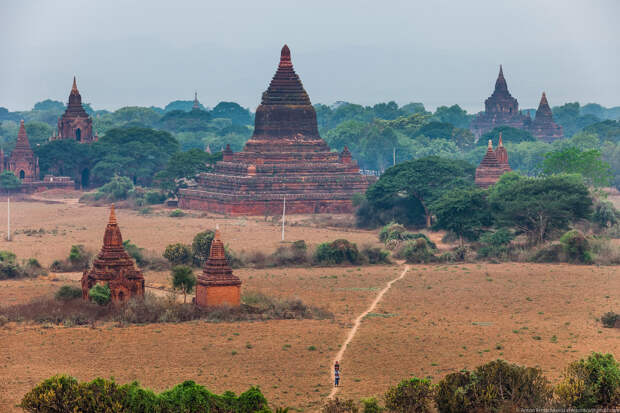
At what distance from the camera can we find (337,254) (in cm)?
5484

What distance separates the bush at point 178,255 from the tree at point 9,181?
4269 cm

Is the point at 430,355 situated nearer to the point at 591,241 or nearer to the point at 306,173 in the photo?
the point at 591,241

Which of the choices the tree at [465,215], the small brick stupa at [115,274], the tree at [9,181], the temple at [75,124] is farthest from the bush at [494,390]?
the temple at [75,124]

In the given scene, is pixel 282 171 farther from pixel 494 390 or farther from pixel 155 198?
pixel 494 390

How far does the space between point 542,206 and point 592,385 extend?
29.7 meters

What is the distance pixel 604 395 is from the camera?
29.0 m

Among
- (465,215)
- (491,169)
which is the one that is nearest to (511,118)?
(491,169)

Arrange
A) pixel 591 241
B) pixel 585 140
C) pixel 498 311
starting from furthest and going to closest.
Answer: pixel 585 140 → pixel 591 241 → pixel 498 311

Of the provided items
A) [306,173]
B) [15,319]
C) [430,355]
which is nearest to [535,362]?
[430,355]

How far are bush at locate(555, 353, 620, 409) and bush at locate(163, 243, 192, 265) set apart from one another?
26.4m

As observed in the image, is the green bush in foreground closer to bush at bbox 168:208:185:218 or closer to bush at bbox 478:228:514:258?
bush at bbox 478:228:514:258

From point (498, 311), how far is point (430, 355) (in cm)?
792

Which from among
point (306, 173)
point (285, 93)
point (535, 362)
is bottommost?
point (535, 362)

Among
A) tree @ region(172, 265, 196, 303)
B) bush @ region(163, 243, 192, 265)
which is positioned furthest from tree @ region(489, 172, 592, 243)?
tree @ region(172, 265, 196, 303)
